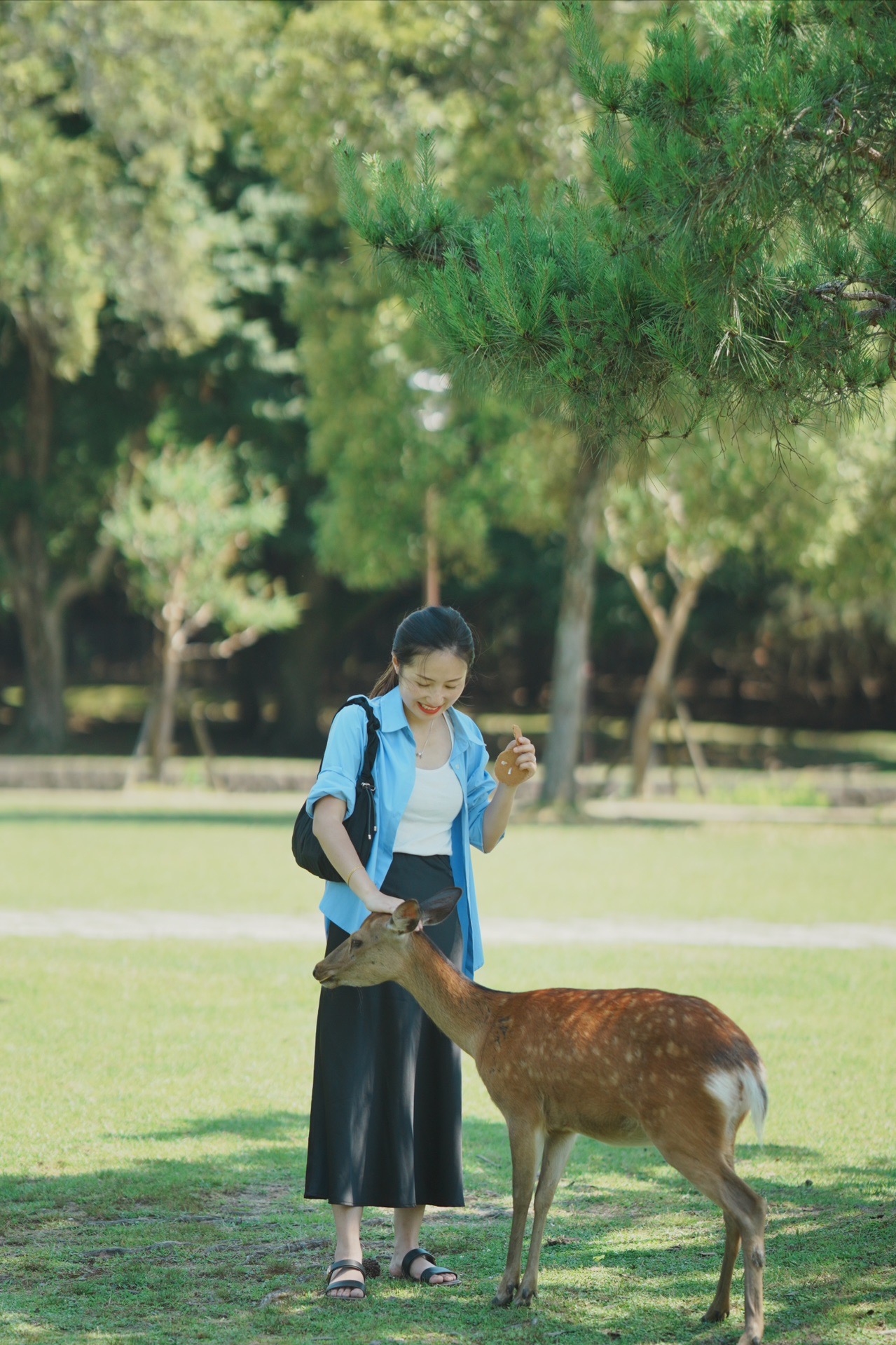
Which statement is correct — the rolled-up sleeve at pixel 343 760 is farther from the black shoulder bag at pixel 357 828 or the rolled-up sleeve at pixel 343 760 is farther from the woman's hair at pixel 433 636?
the woman's hair at pixel 433 636

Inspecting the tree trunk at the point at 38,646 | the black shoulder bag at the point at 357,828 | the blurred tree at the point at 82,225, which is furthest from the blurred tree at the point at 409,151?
the black shoulder bag at the point at 357,828

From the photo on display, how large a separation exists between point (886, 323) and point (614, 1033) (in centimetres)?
210

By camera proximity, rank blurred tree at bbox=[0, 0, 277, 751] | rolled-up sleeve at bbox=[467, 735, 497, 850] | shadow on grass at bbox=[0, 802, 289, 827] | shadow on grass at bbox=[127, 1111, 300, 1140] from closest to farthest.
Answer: rolled-up sleeve at bbox=[467, 735, 497, 850] < shadow on grass at bbox=[127, 1111, 300, 1140] < blurred tree at bbox=[0, 0, 277, 751] < shadow on grass at bbox=[0, 802, 289, 827]

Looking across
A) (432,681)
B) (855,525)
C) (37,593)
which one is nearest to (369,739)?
(432,681)

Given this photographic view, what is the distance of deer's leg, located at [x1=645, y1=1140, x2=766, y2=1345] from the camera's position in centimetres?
388

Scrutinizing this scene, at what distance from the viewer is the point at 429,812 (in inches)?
183

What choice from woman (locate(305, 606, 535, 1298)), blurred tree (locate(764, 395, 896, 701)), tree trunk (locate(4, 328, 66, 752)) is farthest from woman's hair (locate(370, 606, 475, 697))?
tree trunk (locate(4, 328, 66, 752))

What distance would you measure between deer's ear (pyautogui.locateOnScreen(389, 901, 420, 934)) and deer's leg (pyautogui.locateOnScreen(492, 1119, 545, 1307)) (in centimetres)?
58

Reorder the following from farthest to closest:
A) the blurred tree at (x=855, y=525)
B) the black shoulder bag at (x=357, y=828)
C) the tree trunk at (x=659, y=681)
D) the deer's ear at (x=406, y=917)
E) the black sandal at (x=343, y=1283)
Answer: the tree trunk at (x=659, y=681) < the blurred tree at (x=855, y=525) < the black shoulder bag at (x=357, y=828) < the black sandal at (x=343, y=1283) < the deer's ear at (x=406, y=917)

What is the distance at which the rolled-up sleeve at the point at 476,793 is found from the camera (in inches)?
188

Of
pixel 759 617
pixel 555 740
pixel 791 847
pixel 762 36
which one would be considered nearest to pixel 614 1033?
pixel 762 36

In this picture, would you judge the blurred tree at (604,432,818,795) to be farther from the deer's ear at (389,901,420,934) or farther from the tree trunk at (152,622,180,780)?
the deer's ear at (389,901,420,934)

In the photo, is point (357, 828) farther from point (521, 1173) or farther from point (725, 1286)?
point (725, 1286)

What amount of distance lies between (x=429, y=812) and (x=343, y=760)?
31cm
